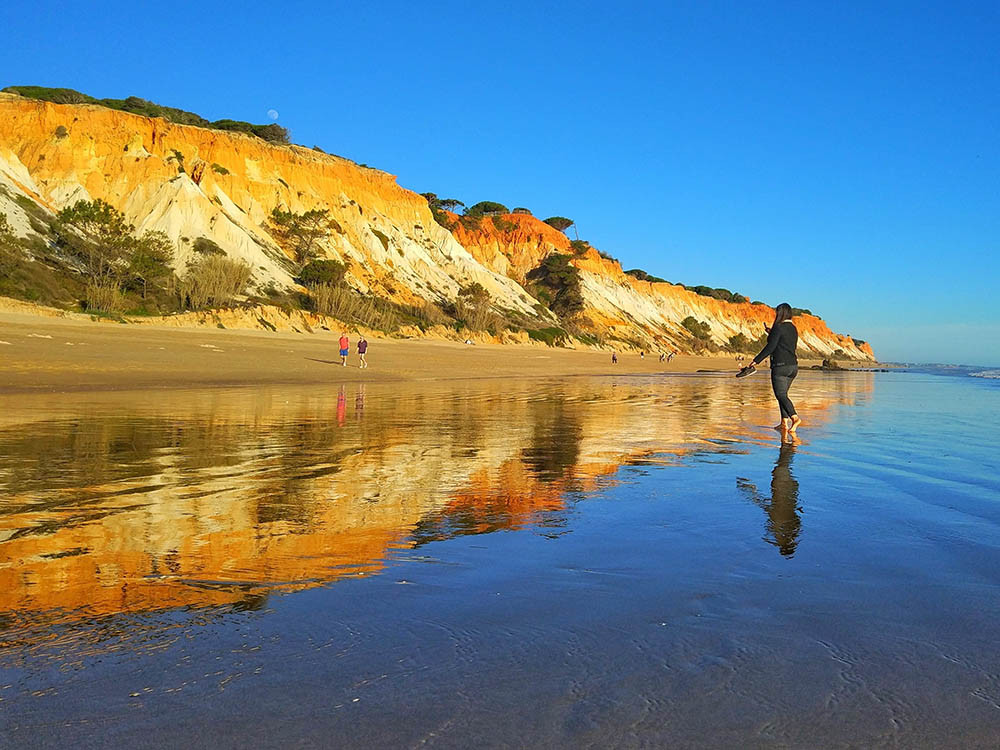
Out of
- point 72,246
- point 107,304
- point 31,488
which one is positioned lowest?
point 31,488

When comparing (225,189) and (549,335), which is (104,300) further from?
(549,335)

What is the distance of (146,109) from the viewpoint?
59.5m

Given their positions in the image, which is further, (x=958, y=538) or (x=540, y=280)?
(x=540, y=280)

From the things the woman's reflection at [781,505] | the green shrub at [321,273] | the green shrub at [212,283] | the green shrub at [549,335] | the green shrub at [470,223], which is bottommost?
the woman's reflection at [781,505]

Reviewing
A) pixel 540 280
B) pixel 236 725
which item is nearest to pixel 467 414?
pixel 236 725

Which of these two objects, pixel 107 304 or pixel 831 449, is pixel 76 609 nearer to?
pixel 831 449

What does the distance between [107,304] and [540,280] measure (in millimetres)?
55242

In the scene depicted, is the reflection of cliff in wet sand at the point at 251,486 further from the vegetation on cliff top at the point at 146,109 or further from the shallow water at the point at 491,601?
the vegetation on cliff top at the point at 146,109

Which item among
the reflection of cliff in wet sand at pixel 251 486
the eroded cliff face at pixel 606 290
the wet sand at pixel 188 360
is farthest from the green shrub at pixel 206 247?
the eroded cliff face at pixel 606 290

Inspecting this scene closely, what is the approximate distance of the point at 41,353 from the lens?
19.7m

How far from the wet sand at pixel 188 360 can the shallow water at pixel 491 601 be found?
471 inches

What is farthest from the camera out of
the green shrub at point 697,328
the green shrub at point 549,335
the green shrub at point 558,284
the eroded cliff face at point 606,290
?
the green shrub at point 697,328

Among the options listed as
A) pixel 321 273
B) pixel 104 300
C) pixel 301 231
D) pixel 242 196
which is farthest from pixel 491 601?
pixel 242 196

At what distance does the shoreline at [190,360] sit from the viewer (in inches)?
721
